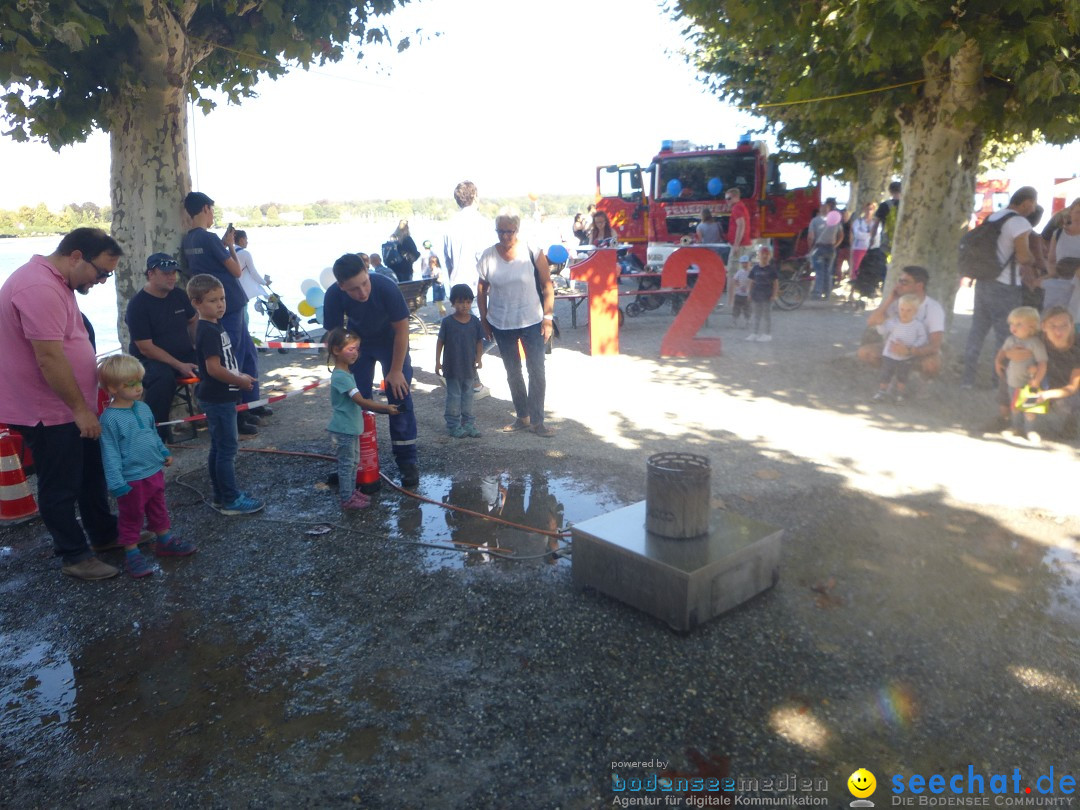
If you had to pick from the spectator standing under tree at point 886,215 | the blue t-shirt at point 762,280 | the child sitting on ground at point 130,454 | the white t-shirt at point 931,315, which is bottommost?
the child sitting on ground at point 130,454

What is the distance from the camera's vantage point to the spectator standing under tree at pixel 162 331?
19.6ft

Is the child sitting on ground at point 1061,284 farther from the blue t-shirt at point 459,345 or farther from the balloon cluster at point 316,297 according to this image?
the balloon cluster at point 316,297

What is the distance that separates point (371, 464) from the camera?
579 cm

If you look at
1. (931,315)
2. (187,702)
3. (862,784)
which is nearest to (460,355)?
(187,702)

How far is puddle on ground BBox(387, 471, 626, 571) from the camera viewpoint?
473 cm

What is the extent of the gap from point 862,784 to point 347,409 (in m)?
3.92

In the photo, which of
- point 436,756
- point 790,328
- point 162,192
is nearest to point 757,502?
point 436,756

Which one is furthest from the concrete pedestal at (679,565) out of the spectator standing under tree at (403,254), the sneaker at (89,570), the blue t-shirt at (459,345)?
the spectator standing under tree at (403,254)

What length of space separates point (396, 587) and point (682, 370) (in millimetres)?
6285

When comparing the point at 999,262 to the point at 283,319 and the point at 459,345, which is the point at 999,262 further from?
the point at 283,319

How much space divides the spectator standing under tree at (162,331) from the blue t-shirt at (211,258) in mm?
779

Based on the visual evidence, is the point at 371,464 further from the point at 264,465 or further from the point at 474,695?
the point at 474,695

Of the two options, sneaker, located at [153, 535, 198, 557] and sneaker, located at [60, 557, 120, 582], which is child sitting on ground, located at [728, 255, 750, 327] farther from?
sneaker, located at [60, 557, 120, 582]

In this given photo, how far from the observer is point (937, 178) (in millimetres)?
8703
